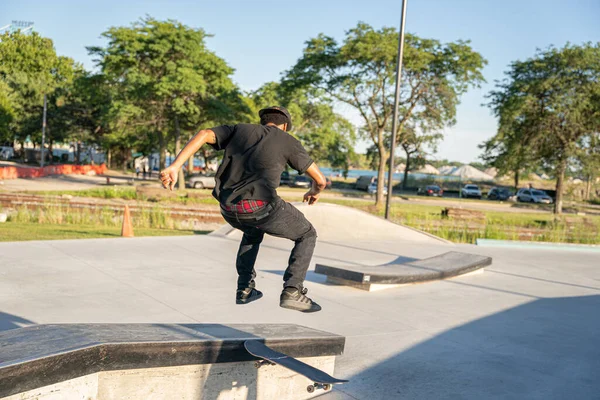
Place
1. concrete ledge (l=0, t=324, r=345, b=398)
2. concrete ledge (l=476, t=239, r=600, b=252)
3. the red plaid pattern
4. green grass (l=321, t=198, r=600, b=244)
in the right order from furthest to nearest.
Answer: green grass (l=321, t=198, r=600, b=244) → concrete ledge (l=476, t=239, r=600, b=252) → the red plaid pattern → concrete ledge (l=0, t=324, r=345, b=398)

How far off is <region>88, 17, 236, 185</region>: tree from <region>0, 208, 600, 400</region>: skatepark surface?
23839 mm

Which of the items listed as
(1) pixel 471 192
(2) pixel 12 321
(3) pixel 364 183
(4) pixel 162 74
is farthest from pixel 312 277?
(1) pixel 471 192

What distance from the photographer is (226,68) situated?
1463 inches

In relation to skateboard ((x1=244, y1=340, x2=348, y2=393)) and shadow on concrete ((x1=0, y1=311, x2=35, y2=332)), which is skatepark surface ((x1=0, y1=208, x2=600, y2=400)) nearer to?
shadow on concrete ((x1=0, y1=311, x2=35, y2=332))

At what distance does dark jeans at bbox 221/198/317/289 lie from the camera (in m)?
4.68

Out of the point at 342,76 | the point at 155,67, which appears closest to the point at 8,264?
the point at 342,76

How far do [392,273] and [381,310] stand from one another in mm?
1205

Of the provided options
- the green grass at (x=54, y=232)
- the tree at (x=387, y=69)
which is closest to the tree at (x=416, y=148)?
the tree at (x=387, y=69)

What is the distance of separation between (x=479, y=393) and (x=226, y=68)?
114ft

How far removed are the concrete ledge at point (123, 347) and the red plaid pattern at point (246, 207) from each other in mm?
923

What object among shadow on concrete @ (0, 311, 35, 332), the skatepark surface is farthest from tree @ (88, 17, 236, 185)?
shadow on concrete @ (0, 311, 35, 332)

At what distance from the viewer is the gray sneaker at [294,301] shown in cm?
502

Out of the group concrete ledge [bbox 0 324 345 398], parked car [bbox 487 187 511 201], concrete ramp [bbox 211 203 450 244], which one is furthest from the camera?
parked car [bbox 487 187 511 201]

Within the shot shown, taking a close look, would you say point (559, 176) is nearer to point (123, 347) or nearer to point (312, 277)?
point (312, 277)
